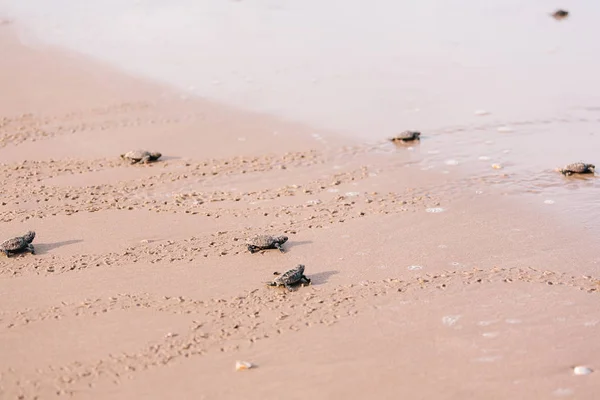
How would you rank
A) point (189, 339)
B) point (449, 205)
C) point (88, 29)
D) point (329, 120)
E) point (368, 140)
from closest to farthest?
point (189, 339), point (449, 205), point (368, 140), point (329, 120), point (88, 29)

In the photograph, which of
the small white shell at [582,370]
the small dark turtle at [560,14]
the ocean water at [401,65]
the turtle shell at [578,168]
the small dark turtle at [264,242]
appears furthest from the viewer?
the small dark turtle at [560,14]

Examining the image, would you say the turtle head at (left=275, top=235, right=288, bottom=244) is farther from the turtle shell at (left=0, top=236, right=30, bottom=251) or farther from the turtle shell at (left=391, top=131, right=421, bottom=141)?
the turtle shell at (left=391, top=131, right=421, bottom=141)

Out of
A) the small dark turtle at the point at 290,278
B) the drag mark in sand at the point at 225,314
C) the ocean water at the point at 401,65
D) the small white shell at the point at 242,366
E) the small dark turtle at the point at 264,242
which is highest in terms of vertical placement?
the ocean water at the point at 401,65

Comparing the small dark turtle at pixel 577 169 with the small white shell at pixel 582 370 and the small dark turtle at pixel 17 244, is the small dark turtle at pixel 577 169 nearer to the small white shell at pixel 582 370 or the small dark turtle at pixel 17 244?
the small white shell at pixel 582 370

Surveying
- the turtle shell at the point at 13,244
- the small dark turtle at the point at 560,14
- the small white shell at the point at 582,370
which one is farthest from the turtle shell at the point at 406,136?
the small dark turtle at the point at 560,14

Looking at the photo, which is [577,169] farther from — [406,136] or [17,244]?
[17,244]

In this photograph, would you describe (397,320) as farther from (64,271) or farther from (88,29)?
(88,29)

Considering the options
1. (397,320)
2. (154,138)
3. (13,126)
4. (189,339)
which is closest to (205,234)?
(189,339)
